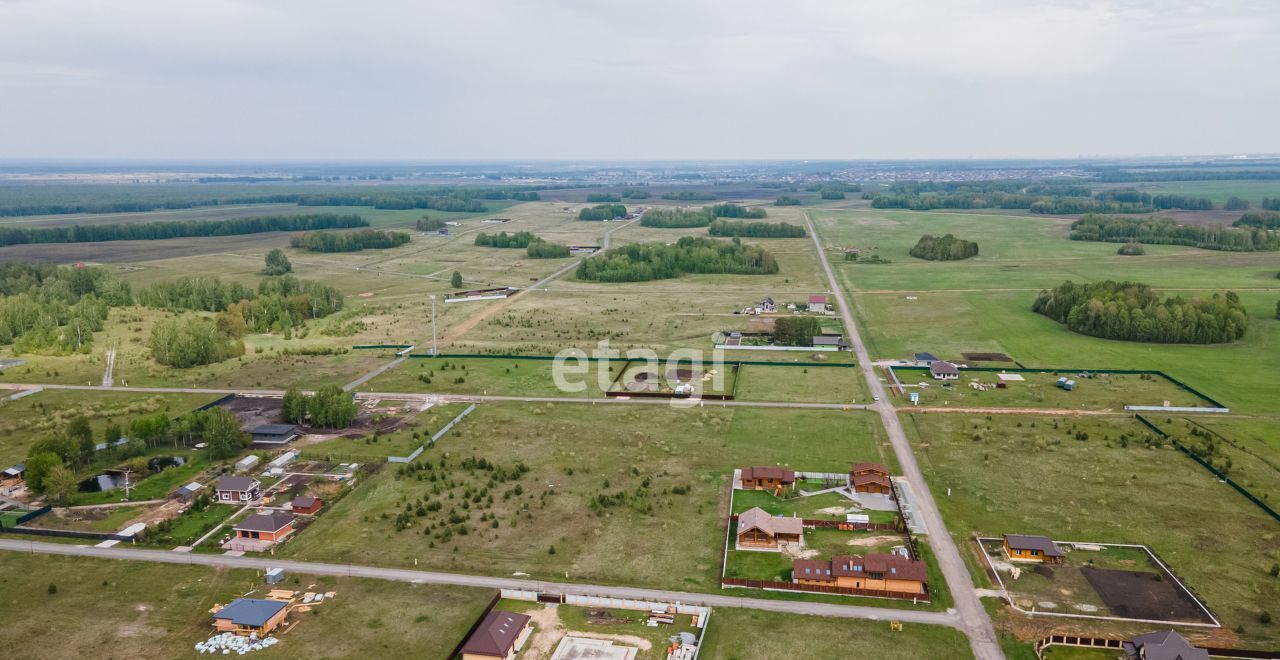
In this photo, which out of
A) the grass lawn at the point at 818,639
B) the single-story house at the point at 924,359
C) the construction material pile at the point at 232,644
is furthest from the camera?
the single-story house at the point at 924,359

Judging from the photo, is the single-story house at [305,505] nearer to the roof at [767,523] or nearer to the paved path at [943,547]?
the roof at [767,523]

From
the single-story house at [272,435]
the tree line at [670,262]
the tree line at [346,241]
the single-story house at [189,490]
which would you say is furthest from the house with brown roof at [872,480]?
the tree line at [346,241]

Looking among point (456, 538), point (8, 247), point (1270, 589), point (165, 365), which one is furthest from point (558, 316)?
point (8, 247)

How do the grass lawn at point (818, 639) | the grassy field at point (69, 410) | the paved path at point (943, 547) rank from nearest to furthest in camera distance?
1. the grass lawn at point (818, 639)
2. the paved path at point (943, 547)
3. the grassy field at point (69, 410)

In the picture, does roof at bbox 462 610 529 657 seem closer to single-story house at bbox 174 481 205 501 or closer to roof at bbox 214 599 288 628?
roof at bbox 214 599 288 628

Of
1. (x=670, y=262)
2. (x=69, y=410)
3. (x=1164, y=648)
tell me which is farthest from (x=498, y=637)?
(x=670, y=262)

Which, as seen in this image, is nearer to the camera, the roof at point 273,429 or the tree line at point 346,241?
the roof at point 273,429

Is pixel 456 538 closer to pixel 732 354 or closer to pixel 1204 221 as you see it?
pixel 732 354

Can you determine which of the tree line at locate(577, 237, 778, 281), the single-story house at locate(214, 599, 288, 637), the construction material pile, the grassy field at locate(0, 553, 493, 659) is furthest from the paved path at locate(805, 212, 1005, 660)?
the tree line at locate(577, 237, 778, 281)
